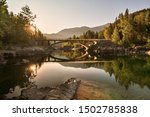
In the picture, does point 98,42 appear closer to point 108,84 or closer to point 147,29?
point 147,29

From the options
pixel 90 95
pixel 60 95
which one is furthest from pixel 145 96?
pixel 60 95

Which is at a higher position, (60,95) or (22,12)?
(22,12)

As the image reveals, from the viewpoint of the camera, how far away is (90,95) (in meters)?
21.3

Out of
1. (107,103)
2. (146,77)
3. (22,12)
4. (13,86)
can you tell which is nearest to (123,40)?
(22,12)

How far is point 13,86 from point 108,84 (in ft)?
34.1

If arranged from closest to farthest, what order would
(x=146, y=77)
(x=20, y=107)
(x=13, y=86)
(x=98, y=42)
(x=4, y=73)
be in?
(x=20, y=107) → (x=13, y=86) → (x=146, y=77) → (x=4, y=73) → (x=98, y=42)

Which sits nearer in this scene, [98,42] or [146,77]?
[146,77]

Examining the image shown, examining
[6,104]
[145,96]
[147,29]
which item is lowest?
[145,96]

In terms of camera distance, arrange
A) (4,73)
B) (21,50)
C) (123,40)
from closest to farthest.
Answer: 1. (4,73)
2. (21,50)
3. (123,40)

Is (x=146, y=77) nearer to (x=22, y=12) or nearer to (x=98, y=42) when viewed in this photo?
(x=22, y=12)

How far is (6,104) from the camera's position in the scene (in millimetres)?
11219

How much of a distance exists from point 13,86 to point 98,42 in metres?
Result: 81.7

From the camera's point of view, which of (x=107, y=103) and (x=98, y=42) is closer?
(x=107, y=103)

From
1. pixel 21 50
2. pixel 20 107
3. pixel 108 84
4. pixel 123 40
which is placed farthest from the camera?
pixel 123 40
